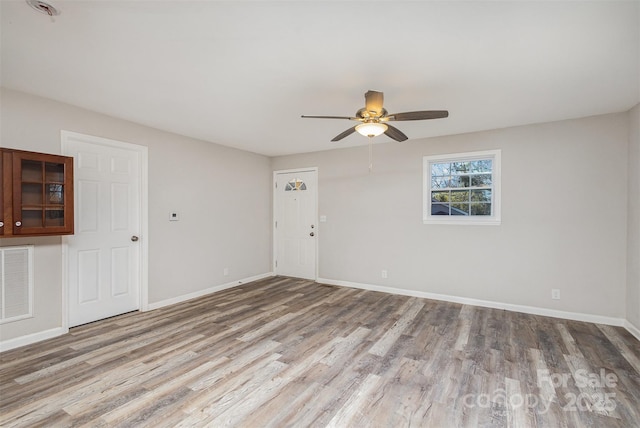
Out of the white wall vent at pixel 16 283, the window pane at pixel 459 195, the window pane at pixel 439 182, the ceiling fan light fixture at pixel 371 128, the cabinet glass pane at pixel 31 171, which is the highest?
the ceiling fan light fixture at pixel 371 128

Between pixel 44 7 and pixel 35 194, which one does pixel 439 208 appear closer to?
pixel 44 7

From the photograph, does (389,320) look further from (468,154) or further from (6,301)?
(6,301)

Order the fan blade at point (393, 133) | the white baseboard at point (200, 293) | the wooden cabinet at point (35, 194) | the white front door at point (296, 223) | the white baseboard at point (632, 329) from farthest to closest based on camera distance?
the white front door at point (296, 223) < the white baseboard at point (200, 293) < the white baseboard at point (632, 329) < the fan blade at point (393, 133) < the wooden cabinet at point (35, 194)

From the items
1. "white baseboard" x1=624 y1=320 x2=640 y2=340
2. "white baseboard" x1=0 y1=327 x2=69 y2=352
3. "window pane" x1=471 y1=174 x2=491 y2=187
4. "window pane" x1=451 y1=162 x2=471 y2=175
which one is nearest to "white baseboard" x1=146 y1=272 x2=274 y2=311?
"white baseboard" x1=0 y1=327 x2=69 y2=352

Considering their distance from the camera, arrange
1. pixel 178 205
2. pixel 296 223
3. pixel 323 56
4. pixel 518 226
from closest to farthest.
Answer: pixel 323 56
pixel 518 226
pixel 178 205
pixel 296 223

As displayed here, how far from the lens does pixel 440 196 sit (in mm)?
4551

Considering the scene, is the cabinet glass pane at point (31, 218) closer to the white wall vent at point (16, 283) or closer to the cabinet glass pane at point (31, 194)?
the cabinet glass pane at point (31, 194)

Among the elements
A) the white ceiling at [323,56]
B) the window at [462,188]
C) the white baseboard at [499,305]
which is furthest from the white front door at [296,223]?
the white ceiling at [323,56]

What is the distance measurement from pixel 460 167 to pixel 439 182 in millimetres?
369

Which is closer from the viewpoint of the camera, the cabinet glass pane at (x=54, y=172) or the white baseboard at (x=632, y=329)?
the cabinet glass pane at (x=54, y=172)

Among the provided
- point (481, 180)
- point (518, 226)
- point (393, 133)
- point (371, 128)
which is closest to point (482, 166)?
point (481, 180)

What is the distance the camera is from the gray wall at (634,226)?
10.3ft

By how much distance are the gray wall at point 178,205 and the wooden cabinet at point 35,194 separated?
0.96ft

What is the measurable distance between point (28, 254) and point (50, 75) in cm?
176
